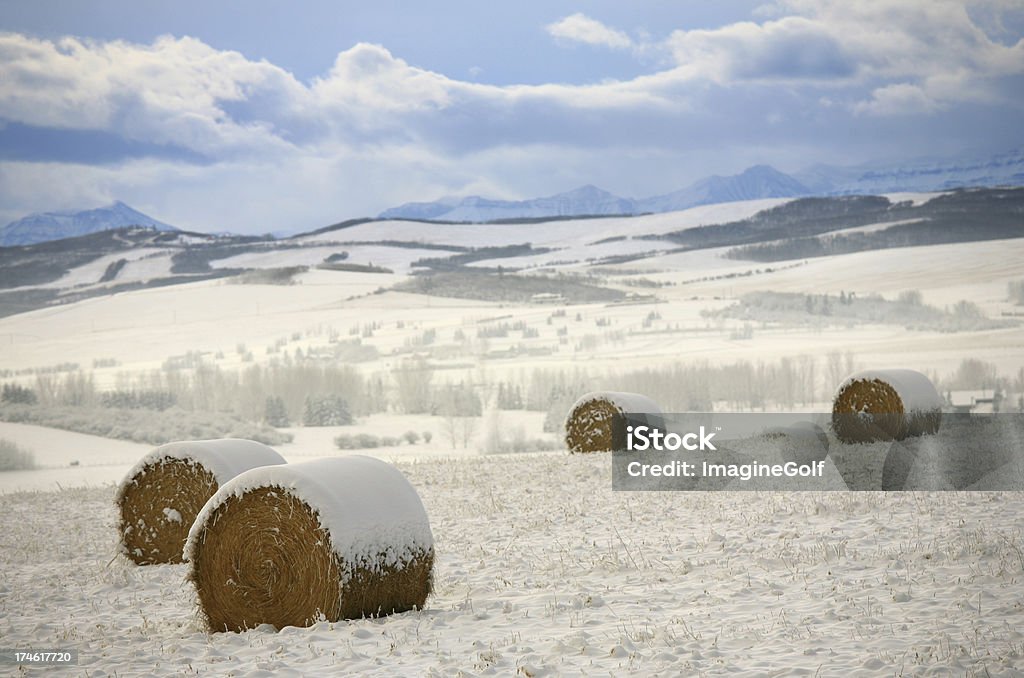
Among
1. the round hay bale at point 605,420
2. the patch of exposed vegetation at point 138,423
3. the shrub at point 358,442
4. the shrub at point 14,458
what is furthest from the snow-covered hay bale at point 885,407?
the shrub at point 14,458

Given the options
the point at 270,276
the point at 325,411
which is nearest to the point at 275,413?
the point at 325,411

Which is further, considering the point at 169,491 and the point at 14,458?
the point at 14,458

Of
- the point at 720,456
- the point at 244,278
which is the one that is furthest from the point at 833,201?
the point at 720,456

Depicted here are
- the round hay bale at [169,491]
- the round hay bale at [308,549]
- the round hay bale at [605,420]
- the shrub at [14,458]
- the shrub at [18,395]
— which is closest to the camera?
the round hay bale at [308,549]

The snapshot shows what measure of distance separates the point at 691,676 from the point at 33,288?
4931 centimetres

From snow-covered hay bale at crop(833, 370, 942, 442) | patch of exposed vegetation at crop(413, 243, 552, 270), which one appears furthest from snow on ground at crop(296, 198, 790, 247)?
snow-covered hay bale at crop(833, 370, 942, 442)

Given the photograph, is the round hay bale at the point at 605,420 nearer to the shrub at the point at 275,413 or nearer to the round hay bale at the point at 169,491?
the round hay bale at the point at 169,491

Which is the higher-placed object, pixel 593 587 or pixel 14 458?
pixel 593 587

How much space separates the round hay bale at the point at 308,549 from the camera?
662 centimetres

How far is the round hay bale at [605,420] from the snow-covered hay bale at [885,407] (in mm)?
3264

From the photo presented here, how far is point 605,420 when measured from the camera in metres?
16.5

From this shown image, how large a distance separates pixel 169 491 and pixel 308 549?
3832 millimetres

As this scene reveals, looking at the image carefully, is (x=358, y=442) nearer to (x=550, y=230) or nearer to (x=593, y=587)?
(x=593, y=587)

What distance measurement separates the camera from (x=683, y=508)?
11125 millimetres
